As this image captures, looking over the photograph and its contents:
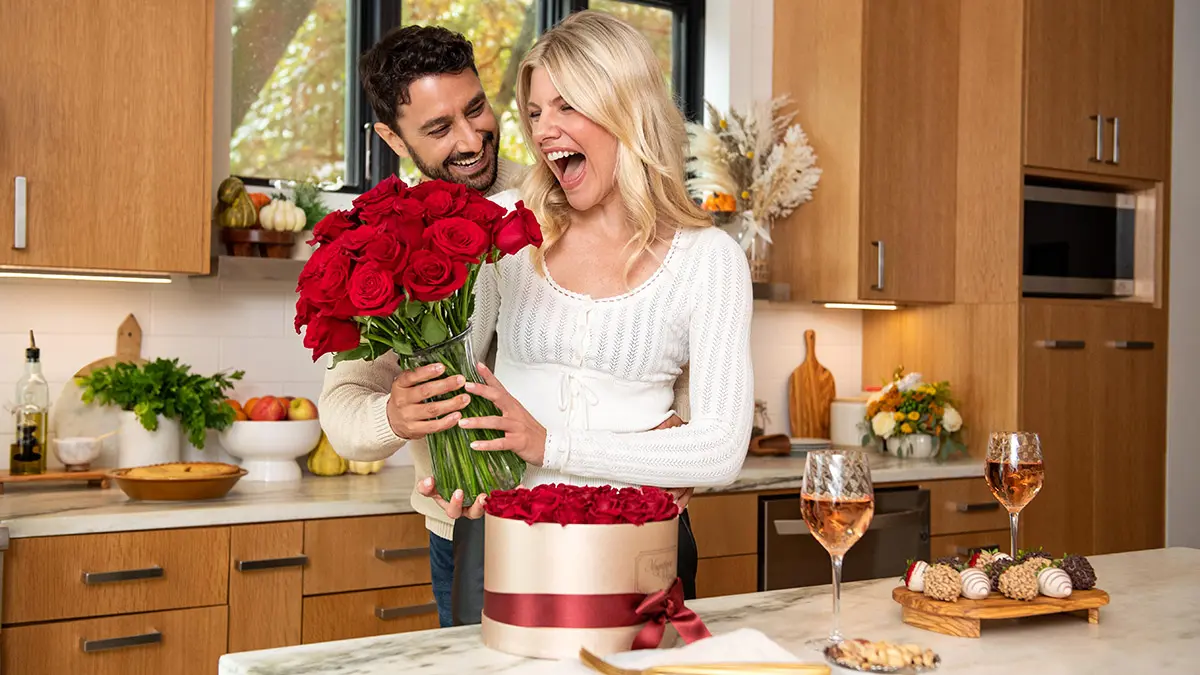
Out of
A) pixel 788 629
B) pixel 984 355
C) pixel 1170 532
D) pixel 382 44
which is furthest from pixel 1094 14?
pixel 788 629

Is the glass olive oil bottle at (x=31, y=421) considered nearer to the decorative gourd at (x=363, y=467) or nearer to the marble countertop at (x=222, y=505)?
the marble countertop at (x=222, y=505)

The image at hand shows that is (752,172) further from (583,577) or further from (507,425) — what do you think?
(583,577)

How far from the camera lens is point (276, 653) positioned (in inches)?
48.3

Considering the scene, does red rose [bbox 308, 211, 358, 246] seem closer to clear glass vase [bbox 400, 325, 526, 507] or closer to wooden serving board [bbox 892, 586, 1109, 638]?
clear glass vase [bbox 400, 325, 526, 507]

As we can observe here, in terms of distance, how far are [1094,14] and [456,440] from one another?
3412 millimetres

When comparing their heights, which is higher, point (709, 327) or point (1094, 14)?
point (1094, 14)

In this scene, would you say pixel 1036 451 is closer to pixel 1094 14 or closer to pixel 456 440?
pixel 456 440

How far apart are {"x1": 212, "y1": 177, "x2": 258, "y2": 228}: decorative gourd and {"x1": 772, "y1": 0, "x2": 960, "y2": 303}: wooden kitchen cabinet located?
6.23ft

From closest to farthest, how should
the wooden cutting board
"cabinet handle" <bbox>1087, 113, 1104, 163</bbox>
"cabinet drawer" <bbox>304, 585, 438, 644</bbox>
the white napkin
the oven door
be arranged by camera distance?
the white napkin
"cabinet drawer" <bbox>304, 585, 438, 644</bbox>
the oven door
"cabinet handle" <bbox>1087, 113, 1104, 163</bbox>
the wooden cutting board

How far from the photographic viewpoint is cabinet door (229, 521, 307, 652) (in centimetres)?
263

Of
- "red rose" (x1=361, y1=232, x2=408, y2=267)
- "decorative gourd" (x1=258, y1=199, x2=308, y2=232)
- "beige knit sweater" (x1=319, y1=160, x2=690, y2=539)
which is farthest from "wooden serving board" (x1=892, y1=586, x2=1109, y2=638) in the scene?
"decorative gourd" (x1=258, y1=199, x2=308, y2=232)

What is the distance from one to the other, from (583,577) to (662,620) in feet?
0.32

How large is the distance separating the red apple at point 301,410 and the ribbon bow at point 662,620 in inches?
82.3

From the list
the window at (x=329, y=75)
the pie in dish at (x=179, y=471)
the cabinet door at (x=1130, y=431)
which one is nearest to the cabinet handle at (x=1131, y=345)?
the cabinet door at (x=1130, y=431)
